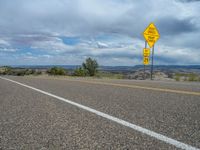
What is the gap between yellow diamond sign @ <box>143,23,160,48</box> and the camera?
18.9 m

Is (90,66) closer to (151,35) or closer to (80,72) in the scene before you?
(80,72)

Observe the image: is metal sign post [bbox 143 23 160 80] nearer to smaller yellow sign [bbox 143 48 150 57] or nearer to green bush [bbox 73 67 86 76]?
smaller yellow sign [bbox 143 48 150 57]

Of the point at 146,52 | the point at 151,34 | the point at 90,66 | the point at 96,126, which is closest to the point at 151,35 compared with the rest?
the point at 151,34

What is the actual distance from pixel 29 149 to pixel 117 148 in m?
0.90

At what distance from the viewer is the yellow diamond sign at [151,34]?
18875 millimetres

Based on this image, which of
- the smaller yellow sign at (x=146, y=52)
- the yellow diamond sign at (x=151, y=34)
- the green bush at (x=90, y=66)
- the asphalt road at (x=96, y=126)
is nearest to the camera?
the asphalt road at (x=96, y=126)

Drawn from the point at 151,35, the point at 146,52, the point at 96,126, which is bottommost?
the point at 96,126

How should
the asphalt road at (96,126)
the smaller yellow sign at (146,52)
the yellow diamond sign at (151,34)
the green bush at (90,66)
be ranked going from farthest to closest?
the green bush at (90,66) → the smaller yellow sign at (146,52) → the yellow diamond sign at (151,34) → the asphalt road at (96,126)

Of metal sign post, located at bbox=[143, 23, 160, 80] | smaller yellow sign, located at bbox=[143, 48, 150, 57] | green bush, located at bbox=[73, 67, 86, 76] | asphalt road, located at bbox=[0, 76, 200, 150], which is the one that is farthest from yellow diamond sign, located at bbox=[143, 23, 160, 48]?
green bush, located at bbox=[73, 67, 86, 76]

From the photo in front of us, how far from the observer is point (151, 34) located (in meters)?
19.0

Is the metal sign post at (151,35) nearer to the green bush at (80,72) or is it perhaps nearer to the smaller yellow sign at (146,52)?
the smaller yellow sign at (146,52)

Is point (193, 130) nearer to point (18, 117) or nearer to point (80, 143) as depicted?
point (80, 143)

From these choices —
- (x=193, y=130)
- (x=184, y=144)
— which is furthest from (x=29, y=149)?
(x=193, y=130)

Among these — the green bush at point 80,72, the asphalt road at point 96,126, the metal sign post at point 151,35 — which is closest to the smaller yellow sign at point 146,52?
the metal sign post at point 151,35
